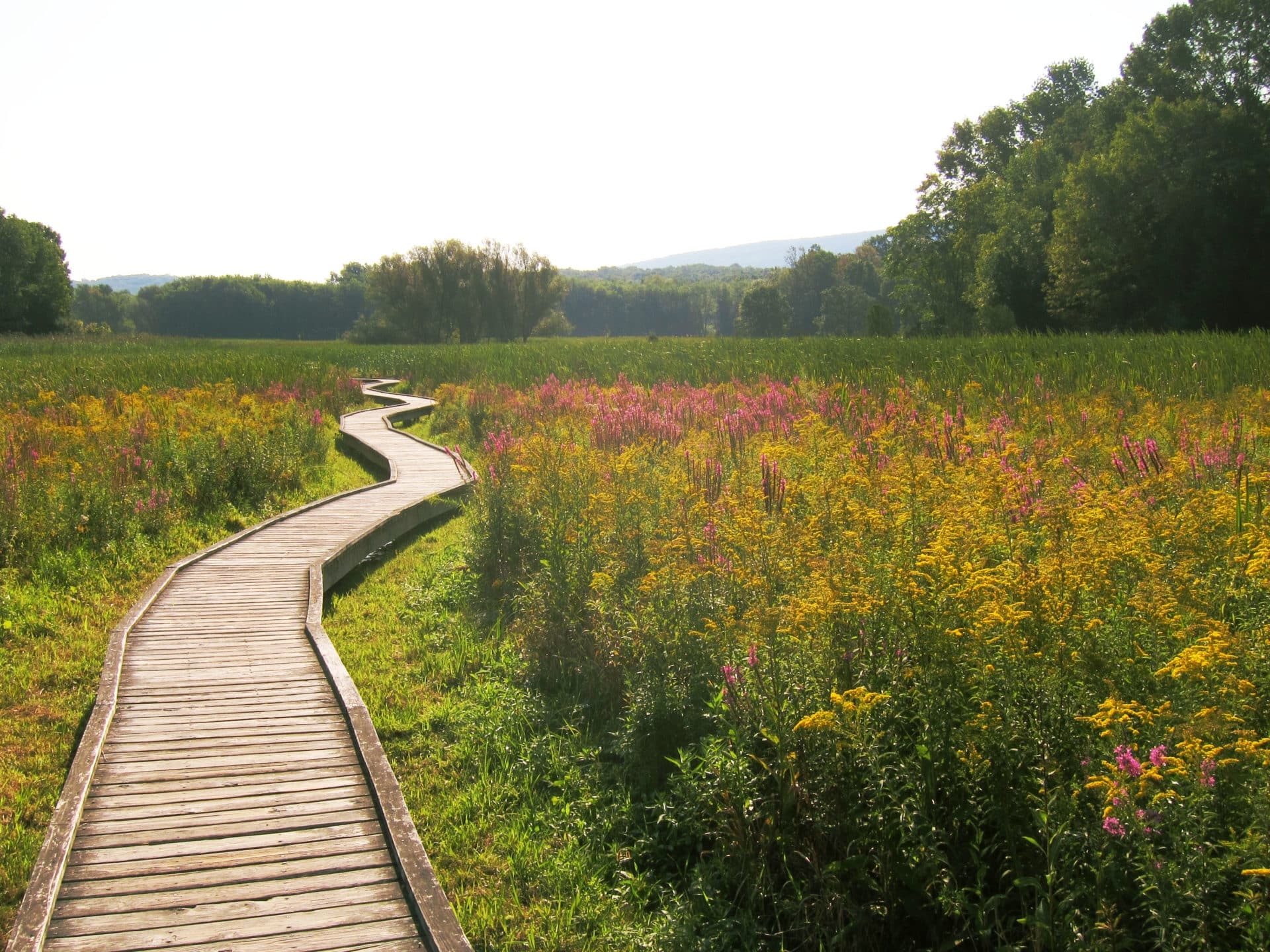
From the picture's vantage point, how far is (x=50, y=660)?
6.46 m

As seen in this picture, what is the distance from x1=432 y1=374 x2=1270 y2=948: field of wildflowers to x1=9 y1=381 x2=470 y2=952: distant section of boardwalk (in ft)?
4.10

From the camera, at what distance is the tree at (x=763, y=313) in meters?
95.0

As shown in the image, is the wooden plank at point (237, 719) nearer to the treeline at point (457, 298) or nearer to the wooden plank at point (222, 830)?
the wooden plank at point (222, 830)

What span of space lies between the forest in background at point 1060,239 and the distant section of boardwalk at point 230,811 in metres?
25.5

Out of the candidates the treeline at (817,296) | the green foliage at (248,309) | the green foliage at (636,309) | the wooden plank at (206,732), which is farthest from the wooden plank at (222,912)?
the green foliage at (636,309)

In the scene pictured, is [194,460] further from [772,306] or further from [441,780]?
[772,306]

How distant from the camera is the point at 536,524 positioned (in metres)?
8.23

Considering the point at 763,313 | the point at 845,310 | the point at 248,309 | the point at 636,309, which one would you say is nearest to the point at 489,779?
the point at 845,310

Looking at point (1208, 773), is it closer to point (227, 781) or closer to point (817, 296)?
point (227, 781)

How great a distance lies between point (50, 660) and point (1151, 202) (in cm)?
3808

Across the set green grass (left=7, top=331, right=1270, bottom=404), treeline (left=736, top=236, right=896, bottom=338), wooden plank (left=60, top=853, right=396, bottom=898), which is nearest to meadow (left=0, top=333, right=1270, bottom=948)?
wooden plank (left=60, top=853, right=396, bottom=898)

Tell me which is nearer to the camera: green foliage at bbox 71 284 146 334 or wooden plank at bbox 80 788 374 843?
wooden plank at bbox 80 788 374 843

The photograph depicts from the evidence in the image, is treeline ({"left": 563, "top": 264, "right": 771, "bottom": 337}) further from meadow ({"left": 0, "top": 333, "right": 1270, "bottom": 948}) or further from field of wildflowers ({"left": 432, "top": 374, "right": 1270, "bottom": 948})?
field of wildflowers ({"left": 432, "top": 374, "right": 1270, "bottom": 948})

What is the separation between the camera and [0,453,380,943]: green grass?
4590mm
